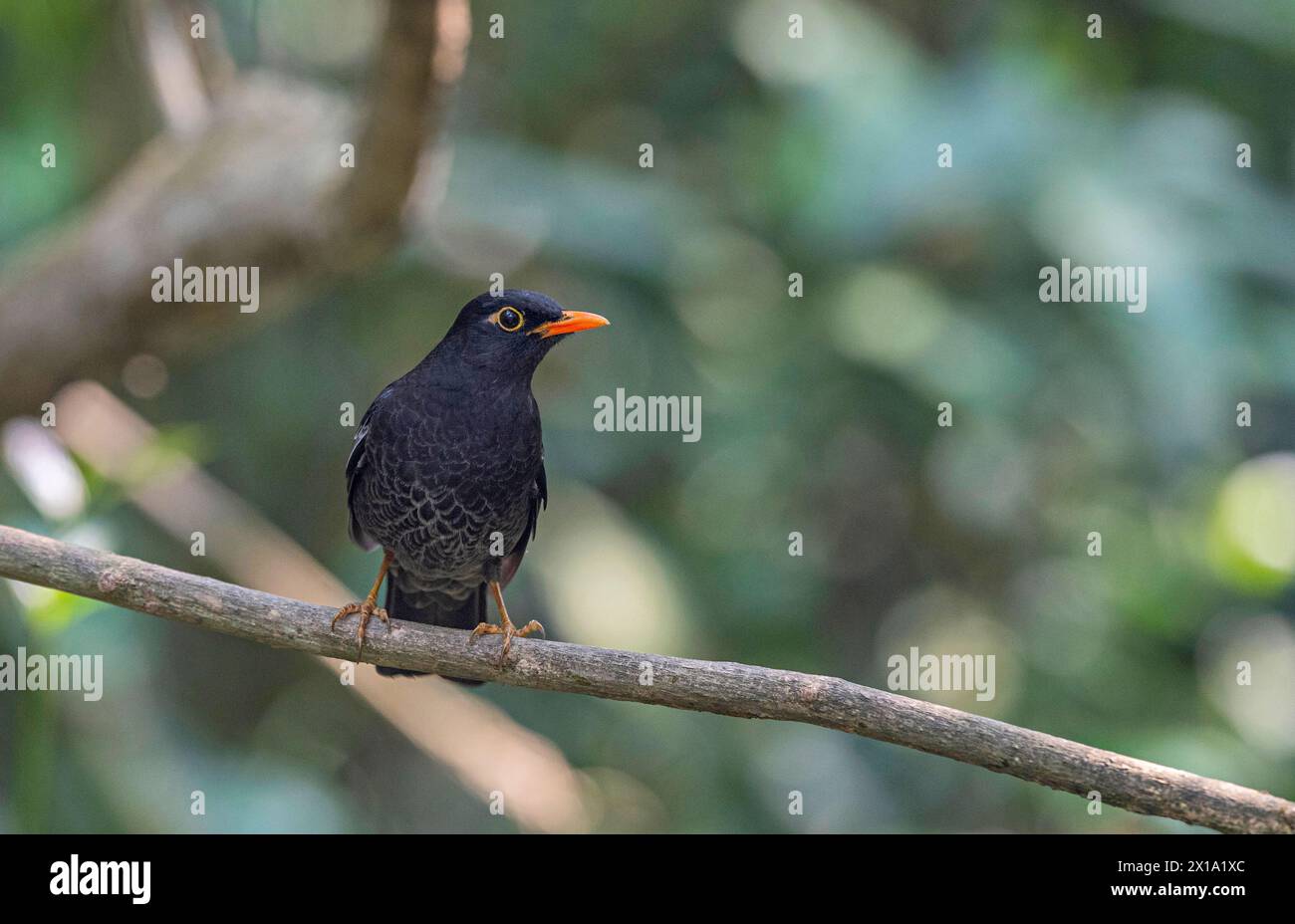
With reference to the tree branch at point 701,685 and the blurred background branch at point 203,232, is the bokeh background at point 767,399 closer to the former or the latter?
the blurred background branch at point 203,232

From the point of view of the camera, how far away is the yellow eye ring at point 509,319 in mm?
3869

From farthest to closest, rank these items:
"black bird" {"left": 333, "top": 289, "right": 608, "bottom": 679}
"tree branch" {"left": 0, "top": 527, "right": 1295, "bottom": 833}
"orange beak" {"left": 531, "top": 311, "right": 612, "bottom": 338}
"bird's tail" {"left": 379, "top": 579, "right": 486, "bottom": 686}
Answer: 1. "bird's tail" {"left": 379, "top": 579, "right": 486, "bottom": 686}
2. "orange beak" {"left": 531, "top": 311, "right": 612, "bottom": 338}
3. "black bird" {"left": 333, "top": 289, "right": 608, "bottom": 679}
4. "tree branch" {"left": 0, "top": 527, "right": 1295, "bottom": 833}

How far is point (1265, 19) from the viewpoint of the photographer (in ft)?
21.6

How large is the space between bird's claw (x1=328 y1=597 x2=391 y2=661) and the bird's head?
0.78 meters

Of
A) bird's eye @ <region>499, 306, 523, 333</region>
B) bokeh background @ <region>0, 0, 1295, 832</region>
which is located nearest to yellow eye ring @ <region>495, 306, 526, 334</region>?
bird's eye @ <region>499, 306, 523, 333</region>

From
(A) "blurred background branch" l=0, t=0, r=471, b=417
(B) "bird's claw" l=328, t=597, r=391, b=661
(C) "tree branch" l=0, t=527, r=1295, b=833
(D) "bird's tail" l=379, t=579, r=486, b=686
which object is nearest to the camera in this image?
(C) "tree branch" l=0, t=527, r=1295, b=833

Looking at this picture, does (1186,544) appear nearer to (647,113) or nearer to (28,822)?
(647,113)

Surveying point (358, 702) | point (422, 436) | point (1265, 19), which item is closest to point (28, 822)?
point (422, 436)

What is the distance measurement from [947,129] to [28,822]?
447 cm

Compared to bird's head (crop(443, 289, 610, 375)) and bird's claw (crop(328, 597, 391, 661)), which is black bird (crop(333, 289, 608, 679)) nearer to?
bird's head (crop(443, 289, 610, 375))

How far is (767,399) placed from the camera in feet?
21.7

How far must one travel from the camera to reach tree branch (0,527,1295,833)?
2816 mm

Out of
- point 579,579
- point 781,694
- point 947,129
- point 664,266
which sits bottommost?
point 781,694

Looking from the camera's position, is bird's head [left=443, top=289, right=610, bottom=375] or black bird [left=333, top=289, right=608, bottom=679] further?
bird's head [left=443, top=289, right=610, bottom=375]
